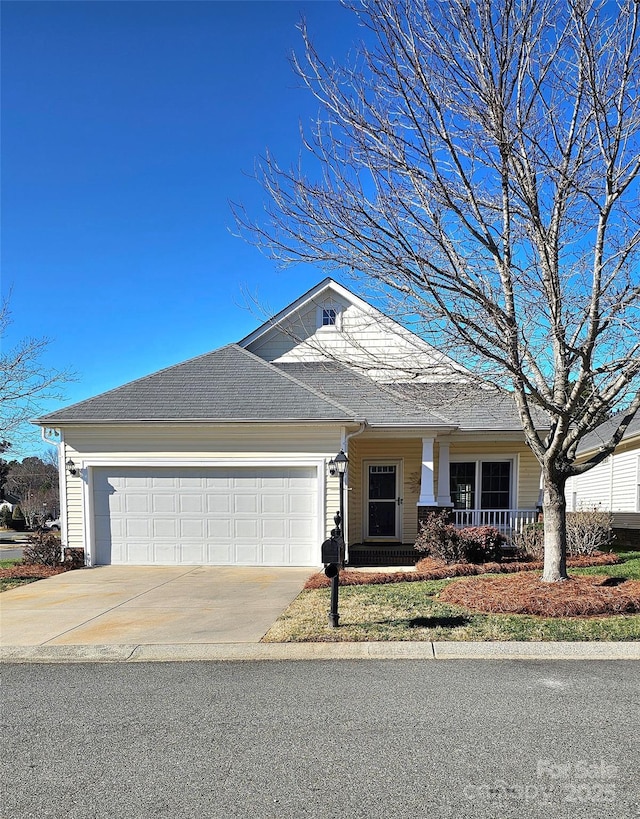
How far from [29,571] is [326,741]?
32.7 ft

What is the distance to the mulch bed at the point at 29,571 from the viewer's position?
11438 mm

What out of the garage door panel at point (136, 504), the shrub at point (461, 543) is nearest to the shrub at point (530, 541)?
the shrub at point (461, 543)

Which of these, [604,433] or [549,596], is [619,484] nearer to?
[604,433]

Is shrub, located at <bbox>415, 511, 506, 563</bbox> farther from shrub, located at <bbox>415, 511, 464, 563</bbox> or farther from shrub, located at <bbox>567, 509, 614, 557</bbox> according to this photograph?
shrub, located at <bbox>567, 509, 614, 557</bbox>

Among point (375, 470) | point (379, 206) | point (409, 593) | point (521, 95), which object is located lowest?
point (409, 593)

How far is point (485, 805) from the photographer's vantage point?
3.27 m

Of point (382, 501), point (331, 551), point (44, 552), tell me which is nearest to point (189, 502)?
point (44, 552)

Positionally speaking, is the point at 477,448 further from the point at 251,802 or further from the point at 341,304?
the point at 251,802

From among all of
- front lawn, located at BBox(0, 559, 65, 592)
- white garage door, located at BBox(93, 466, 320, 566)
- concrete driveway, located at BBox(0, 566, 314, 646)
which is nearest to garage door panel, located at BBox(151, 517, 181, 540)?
white garage door, located at BBox(93, 466, 320, 566)

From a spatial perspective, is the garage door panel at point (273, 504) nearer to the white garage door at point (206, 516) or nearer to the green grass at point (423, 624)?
the white garage door at point (206, 516)

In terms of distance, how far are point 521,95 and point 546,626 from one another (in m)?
6.70

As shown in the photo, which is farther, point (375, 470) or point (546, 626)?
point (375, 470)

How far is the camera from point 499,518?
14391mm

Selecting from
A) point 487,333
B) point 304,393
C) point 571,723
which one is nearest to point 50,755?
point 571,723
